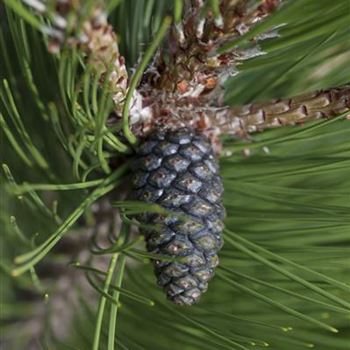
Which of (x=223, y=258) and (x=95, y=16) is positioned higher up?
(x=95, y=16)

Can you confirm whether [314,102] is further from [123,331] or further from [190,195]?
[123,331]

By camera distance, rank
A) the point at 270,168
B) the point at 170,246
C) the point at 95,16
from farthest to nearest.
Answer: the point at 270,168
the point at 170,246
the point at 95,16

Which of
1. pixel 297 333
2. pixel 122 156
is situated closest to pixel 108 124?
pixel 122 156

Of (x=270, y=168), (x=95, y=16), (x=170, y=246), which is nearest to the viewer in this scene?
(x=95, y=16)

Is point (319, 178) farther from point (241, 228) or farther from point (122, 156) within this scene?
point (122, 156)

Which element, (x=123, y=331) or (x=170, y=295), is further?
(x=123, y=331)

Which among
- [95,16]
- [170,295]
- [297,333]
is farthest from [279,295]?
[95,16]
